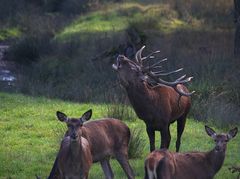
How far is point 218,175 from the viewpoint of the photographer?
1330 centimetres

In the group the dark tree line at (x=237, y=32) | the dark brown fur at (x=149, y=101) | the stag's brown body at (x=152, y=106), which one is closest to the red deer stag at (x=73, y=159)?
the dark brown fur at (x=149, y=101)

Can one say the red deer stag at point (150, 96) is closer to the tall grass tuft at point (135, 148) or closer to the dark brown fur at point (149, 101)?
the dark brown fur at point (149, 101)

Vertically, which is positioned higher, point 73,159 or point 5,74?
point 73,159

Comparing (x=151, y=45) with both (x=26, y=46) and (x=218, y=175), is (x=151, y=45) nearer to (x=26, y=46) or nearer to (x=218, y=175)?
(x=26, y=46)

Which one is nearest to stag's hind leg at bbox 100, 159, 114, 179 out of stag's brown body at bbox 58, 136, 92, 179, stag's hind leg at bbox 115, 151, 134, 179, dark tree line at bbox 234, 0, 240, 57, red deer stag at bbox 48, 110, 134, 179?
red deer stag at bbox 48, 110, 134, 179

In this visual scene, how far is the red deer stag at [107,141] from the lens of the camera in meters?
12.1

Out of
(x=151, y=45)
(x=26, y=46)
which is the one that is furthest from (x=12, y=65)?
(x=151, y=45)

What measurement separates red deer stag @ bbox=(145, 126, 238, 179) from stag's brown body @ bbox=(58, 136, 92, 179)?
36.8 inches

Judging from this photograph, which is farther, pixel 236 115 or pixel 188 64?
pixel 188 64

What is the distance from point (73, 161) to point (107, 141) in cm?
108

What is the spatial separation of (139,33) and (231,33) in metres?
4.50

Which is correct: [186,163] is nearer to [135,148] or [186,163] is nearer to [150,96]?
[150,96]

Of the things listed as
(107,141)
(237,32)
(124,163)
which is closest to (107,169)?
(124,163)

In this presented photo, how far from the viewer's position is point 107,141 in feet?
40.4
